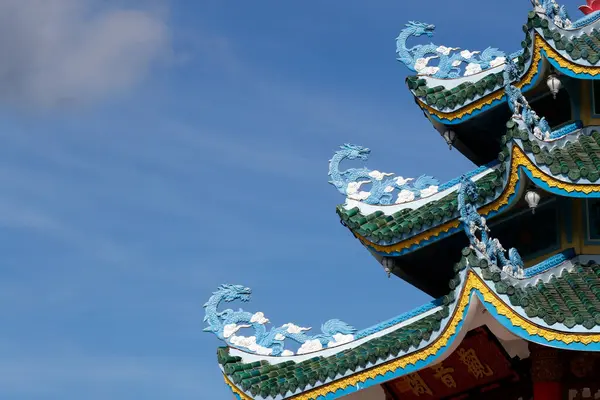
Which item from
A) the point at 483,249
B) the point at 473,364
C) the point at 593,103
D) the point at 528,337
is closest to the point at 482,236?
the point at 483,249

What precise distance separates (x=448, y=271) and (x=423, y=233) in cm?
148

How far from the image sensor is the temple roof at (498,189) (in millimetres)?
17438

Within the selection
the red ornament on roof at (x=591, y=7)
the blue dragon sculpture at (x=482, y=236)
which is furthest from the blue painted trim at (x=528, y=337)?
the red ornament on roof at (x=591, y=7)

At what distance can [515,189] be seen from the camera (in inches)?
710

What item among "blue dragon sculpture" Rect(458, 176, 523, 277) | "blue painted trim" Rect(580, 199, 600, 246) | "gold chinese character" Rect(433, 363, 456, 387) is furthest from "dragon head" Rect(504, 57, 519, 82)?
"gold chinese character" Rect(433, 363, 456, 387)

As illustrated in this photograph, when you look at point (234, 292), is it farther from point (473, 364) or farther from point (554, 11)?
point (554, 11)

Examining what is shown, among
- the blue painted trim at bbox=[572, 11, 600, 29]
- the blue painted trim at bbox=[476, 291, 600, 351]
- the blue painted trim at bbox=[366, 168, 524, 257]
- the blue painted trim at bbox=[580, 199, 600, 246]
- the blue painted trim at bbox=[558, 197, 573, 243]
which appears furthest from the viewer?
the blue painted trim at bbox=[572, 11, 600, 29]

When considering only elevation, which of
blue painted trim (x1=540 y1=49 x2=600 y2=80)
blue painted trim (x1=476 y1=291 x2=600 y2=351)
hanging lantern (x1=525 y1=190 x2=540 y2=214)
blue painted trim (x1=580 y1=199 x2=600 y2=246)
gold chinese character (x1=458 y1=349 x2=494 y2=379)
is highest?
blue painted trim (x1=540 y1=49 x2=600 y2=80)

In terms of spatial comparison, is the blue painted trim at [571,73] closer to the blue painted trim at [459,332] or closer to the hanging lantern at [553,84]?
the hanging lantern at [553,84]

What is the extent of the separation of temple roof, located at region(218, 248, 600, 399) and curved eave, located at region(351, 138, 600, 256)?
3.45ft

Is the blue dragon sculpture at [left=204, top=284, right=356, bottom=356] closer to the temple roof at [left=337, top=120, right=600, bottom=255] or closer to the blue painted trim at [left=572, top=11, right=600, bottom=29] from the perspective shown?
A: the temple roof at [left=337, top=120, right=600, bottom=255]

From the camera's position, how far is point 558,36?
19000mm

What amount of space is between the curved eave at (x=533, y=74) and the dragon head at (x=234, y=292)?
14.5ft

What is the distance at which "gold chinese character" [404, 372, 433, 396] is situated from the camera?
18953 millimetres
